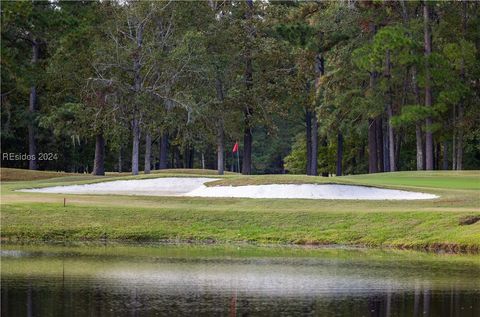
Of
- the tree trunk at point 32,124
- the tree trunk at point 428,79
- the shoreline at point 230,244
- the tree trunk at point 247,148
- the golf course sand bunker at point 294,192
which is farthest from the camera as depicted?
the tree trunk at point 247,148

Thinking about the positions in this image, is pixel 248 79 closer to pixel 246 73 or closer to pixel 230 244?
pixel 246 73

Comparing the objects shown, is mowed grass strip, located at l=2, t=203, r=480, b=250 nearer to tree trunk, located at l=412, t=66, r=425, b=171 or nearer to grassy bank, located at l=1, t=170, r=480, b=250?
grassy bank, located at l=1, t=170, r=480, b=250

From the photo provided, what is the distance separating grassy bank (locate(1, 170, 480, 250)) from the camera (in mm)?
31312

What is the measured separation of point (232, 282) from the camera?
72.0 ft

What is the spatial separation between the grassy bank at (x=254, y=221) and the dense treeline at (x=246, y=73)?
68.6 feet

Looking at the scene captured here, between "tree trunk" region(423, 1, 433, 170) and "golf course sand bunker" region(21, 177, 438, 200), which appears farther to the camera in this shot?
"tree trunk" region(423, 1, 433, 170)

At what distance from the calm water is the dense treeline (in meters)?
29.5

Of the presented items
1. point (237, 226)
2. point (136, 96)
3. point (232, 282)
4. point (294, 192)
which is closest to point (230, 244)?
point (237, 226)

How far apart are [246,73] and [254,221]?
35908 millimetres

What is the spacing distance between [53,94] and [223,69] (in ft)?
39.4

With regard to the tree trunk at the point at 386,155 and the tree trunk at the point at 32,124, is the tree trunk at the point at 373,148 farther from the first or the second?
the tree trunk at the point at 32,124

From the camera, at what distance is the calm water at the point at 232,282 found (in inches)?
717

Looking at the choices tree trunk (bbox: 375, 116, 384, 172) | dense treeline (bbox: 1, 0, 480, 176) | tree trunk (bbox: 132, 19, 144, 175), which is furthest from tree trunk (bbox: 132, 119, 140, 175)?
tree trunk (bbox: 375, 116, 384, 172)

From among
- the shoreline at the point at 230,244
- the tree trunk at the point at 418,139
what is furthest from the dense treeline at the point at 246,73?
the shoreline at the point at 230,244
